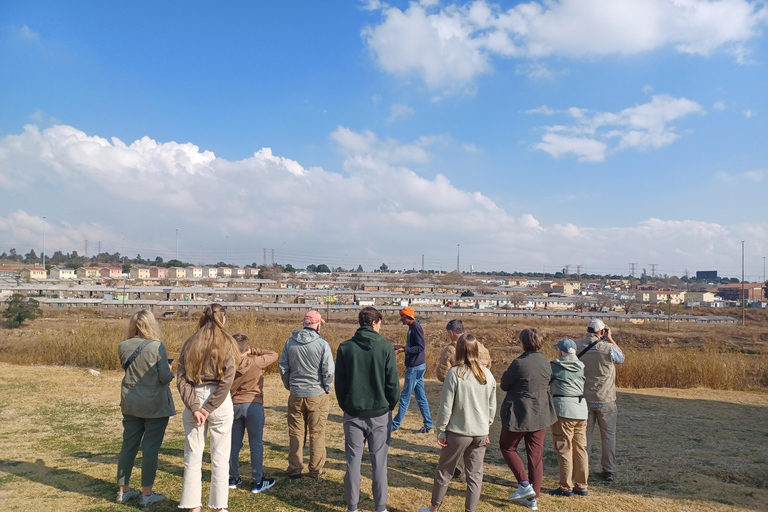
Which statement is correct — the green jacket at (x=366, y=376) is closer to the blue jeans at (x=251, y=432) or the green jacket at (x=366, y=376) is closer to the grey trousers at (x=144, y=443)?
the blue jeans at (x=251, y=432)

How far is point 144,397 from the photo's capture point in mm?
4293

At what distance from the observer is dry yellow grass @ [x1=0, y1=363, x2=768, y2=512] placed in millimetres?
4738

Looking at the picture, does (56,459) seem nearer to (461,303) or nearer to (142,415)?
(142,415)

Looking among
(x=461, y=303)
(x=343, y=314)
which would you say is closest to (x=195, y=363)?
(x=343, y=314)

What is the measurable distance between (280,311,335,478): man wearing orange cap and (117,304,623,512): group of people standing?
0.04 ft

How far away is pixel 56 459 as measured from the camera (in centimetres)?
577

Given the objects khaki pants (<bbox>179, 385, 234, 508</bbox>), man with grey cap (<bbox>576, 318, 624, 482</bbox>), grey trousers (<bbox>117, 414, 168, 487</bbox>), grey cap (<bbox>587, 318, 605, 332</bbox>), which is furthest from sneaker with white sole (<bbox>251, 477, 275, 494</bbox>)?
grey cap (<bbox>587, 318, 605, 332</bbox>)

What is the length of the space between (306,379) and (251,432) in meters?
0.72

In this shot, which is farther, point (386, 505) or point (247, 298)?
point (247, 298)

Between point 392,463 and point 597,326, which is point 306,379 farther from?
point 597,326

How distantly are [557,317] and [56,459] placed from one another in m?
44.0

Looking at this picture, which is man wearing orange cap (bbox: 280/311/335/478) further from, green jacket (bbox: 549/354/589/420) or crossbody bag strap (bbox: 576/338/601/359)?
crossbody bag strap (bbox: 576/338/601/359)

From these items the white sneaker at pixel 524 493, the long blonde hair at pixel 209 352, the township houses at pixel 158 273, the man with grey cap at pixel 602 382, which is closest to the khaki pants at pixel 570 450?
the white sneaker at pixel 524 493

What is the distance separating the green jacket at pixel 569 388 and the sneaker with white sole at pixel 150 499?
12.6ft
